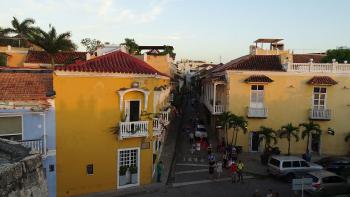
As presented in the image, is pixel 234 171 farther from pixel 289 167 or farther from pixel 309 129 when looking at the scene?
pixel 309 129

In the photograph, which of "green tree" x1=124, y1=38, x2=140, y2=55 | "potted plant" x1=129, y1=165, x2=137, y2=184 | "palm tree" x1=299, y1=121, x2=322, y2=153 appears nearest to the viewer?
"potted plant" x1=129, y1=165, x2=137, y2=184

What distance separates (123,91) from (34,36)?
16886 millimetres

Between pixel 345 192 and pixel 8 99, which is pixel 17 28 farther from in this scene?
pixel 345 192

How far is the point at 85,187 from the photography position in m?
18.6

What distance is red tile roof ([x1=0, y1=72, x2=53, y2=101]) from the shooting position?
636 inches

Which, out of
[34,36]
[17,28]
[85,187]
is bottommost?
[85,187]

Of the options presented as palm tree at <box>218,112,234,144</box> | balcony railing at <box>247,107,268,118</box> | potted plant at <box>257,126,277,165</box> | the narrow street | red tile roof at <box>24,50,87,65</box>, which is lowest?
the narrow street

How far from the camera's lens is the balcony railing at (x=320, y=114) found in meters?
27.1

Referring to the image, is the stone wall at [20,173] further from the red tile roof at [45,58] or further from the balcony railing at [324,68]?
the red tile roof at [45,58]

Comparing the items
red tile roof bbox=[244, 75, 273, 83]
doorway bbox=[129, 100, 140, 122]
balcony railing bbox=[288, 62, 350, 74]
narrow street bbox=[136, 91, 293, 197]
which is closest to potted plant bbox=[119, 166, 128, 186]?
narrow street bbox=[136, 91, 293, 197]

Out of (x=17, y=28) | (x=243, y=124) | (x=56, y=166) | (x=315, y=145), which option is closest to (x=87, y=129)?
(x=56, y=166)

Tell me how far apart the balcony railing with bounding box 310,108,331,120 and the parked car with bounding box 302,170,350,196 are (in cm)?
829

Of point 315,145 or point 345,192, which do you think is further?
point 315,145

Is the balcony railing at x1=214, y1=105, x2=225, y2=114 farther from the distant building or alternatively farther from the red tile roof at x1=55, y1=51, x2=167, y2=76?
the distant building
